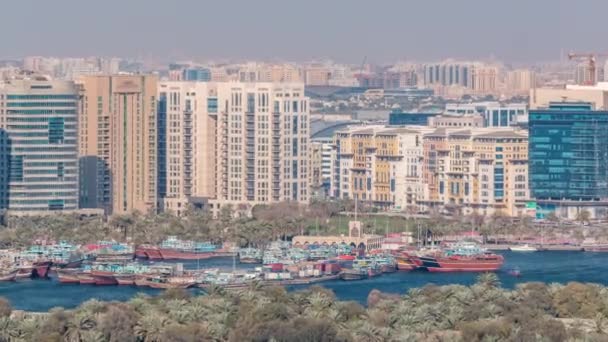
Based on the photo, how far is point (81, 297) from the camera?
35.4 m

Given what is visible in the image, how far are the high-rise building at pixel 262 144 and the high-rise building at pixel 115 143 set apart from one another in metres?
1.53

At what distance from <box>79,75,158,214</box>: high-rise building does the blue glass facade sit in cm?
743

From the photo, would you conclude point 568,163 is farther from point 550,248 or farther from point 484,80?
point 484,80

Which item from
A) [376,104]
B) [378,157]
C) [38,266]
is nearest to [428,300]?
[38,266]

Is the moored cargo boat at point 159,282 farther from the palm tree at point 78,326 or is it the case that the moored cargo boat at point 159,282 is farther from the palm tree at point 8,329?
the palm tree at point 8,329

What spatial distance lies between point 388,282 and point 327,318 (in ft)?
37.7

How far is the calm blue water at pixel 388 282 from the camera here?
1385 inches

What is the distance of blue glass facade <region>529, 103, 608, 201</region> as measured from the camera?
1933 inches

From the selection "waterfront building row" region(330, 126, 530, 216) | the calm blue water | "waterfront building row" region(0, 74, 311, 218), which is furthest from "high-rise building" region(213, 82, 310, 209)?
the calm blue water

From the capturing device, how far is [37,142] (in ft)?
150

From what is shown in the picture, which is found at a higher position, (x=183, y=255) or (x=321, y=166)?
(x=321, y=166)

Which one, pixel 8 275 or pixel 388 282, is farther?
pixel 8 275

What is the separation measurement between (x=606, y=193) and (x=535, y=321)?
23.0 m

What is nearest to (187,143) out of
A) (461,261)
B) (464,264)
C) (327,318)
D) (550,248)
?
(550,248)
